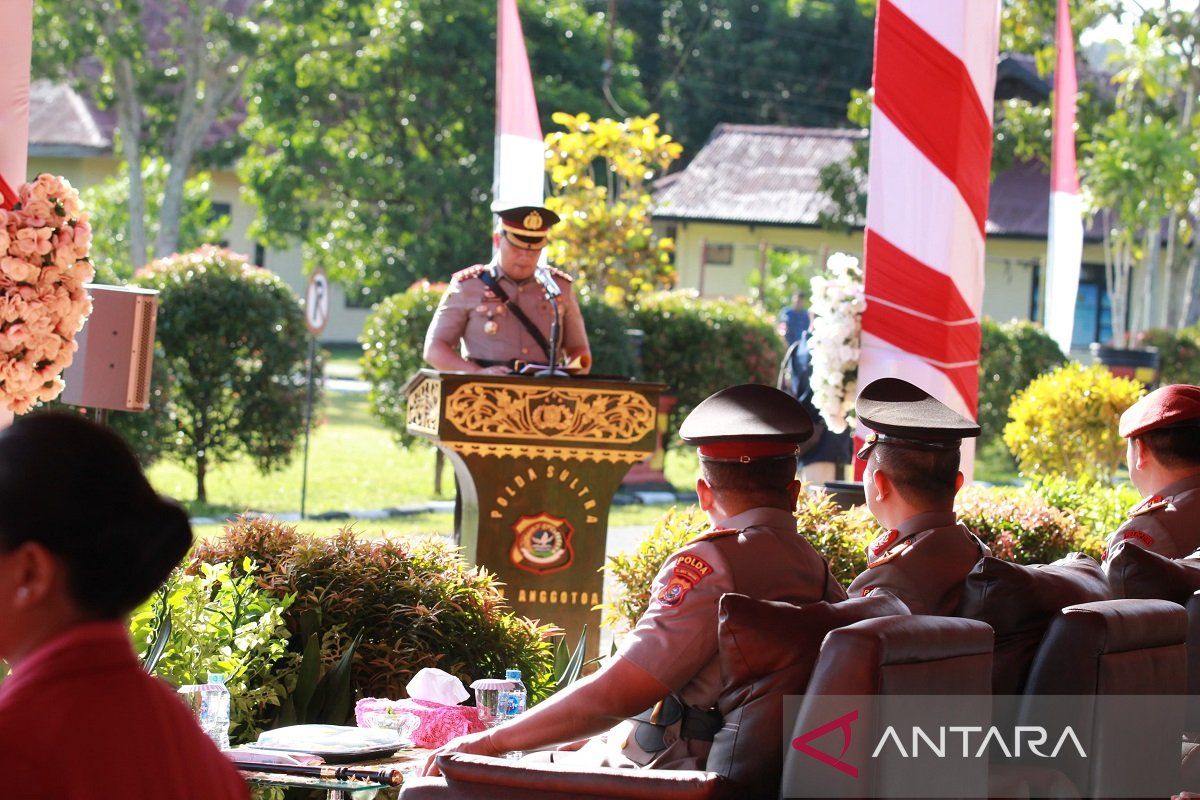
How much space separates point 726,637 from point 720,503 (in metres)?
0.57

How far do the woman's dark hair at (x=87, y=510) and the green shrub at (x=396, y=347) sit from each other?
1315cm

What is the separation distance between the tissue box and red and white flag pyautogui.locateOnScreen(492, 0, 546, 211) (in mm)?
7497

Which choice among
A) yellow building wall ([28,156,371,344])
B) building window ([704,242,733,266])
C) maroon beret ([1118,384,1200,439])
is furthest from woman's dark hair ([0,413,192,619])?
building window ([704,242,733,266])

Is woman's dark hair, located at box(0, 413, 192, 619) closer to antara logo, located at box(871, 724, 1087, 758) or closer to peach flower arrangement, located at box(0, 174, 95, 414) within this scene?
antara logo, located at box(871, 724, 1087, 758)

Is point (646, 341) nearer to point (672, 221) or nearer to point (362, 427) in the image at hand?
point (362, 427)

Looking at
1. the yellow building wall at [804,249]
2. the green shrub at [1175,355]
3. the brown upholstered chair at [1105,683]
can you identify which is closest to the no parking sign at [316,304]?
the brown upholstered chair at [1105,683]

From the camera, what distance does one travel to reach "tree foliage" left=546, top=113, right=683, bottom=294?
59.6 feet

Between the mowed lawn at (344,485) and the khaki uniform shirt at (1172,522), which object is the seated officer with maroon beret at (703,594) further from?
the mowed lawn at (344,485)

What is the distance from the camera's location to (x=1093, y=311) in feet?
118

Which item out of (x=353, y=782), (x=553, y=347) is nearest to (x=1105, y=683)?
(x=353, y=782)

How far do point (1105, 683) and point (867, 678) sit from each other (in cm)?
90

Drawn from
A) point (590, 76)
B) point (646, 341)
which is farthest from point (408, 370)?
point (590, 76)

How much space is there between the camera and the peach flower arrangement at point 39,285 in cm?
467

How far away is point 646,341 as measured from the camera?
58.7ft
